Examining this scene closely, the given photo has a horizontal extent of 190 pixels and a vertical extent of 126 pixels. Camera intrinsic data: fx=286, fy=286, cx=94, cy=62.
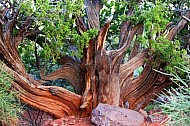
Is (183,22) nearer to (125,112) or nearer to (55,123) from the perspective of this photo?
(125,112)

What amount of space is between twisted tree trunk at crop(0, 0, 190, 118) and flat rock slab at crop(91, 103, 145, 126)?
1.20 ft

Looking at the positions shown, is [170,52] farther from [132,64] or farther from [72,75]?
[72,75]

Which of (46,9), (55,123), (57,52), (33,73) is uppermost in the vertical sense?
(46,9)

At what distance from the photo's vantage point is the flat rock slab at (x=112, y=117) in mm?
4301

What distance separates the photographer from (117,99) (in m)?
4.97

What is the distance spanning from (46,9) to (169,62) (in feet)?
7.29

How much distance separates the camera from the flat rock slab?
169 inches

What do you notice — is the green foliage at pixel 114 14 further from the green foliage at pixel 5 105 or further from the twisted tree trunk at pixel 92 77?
the green foliage at pixel 5 105

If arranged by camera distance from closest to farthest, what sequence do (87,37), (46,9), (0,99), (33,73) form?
1. (0,99)
2. (46,9)
3. (87,37)
4. (33,73)

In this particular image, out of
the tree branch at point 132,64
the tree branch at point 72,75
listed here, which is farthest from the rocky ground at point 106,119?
the tree branch at point 132,64

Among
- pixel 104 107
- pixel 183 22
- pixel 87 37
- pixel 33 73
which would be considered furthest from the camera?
pixel 33 73

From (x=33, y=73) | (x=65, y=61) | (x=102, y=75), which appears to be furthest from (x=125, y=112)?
(x=33, y=73)

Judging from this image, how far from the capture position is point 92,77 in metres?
4.79

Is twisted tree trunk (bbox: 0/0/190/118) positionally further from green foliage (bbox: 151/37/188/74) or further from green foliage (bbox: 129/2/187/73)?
green foliage (bbox: 151/37/188/74)
